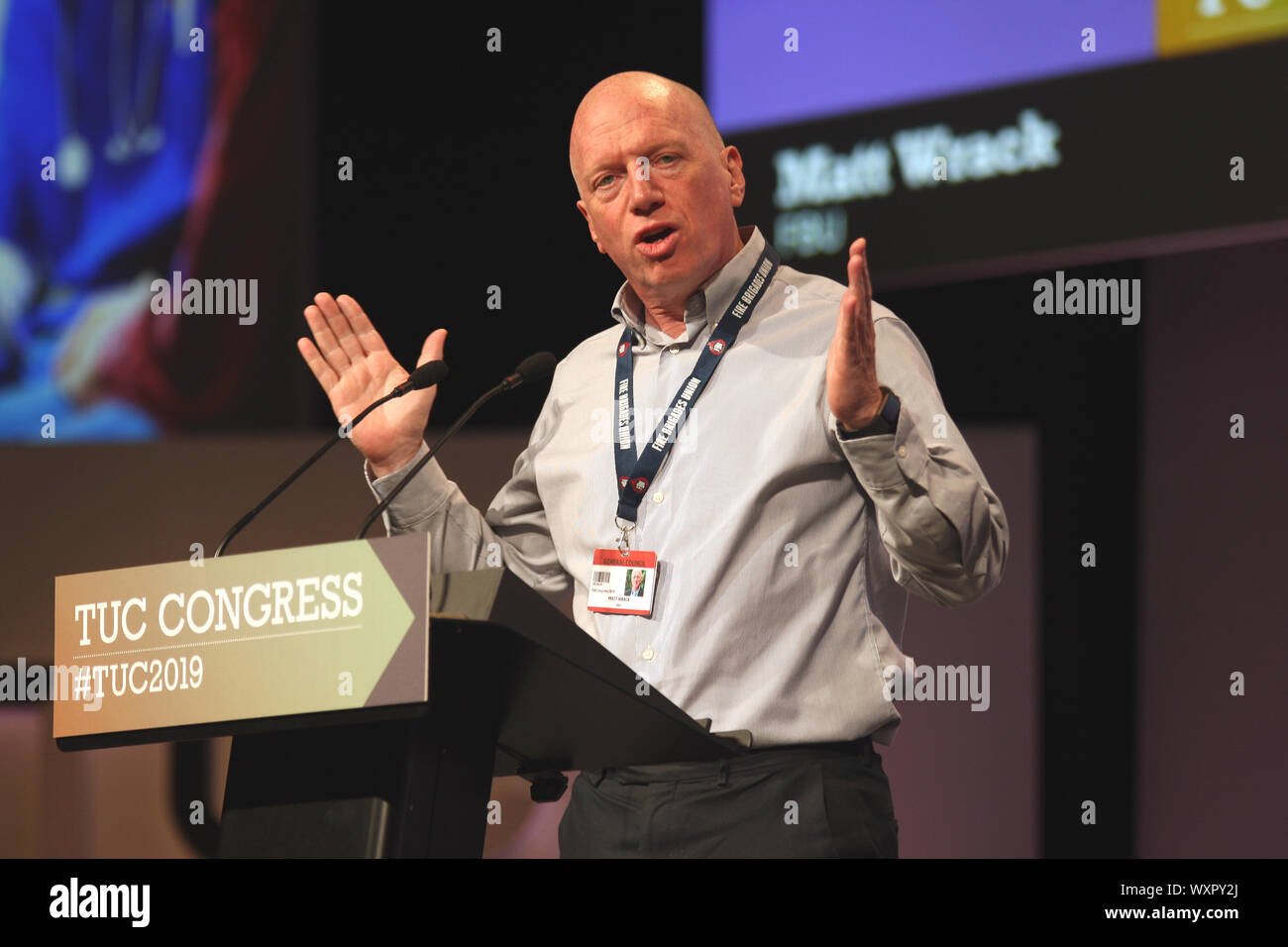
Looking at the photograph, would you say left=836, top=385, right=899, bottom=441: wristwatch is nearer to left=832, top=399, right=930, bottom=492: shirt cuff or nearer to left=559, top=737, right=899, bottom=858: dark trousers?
left=832, top=399, right=930, bottom=492: shirt cuff

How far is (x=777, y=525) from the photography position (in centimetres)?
190

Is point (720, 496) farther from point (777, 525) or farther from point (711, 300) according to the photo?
point (711, 300)

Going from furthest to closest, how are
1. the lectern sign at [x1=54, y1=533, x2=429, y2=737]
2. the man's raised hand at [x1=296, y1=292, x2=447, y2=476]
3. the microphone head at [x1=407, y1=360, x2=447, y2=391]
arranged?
the man's raised hand at [x1=296, y1=292, x2=447, y2=476]
the microphone head at [x1=407, y1=360, x2=447, y2=391]
the lectern sign at [x1=54, y1=533, x2=429, y2=737]

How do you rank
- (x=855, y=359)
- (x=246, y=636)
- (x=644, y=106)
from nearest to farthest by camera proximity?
(x=246, y=636) < (x=855, y=359) < (x=644, y=106)

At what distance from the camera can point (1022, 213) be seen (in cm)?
350

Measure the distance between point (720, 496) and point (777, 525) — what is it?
0.09 meters

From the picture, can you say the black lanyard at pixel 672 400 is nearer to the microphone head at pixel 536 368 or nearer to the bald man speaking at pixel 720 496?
the bald man speaking at pixel 720 496

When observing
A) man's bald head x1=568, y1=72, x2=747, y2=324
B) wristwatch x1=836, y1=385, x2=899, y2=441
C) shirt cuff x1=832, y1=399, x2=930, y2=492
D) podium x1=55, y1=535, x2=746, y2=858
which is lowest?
podium x1=55, y1=535, x2=746, y2=858

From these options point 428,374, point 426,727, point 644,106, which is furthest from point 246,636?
point 644,106

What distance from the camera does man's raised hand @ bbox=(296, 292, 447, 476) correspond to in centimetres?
208

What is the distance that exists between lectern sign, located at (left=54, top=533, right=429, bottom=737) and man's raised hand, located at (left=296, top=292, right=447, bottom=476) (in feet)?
1.92

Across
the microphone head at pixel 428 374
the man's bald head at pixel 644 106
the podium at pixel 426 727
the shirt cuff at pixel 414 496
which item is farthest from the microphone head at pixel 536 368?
the podium at pixel 426 727

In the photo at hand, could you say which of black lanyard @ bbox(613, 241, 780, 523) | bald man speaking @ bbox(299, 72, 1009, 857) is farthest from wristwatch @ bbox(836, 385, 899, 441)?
black lanyard @ bbox(613, 241, 780, 523)
